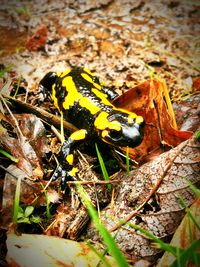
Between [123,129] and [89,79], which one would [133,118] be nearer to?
[123,129]

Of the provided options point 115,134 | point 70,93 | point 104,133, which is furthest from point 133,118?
point 70,93

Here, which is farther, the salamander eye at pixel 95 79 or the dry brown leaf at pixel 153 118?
the salamander eye at pixel 95 79

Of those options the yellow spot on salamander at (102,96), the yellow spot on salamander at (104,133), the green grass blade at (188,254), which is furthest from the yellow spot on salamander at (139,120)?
the green grass blade at (188,254)

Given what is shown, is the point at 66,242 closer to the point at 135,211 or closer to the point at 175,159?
the point at 135,211

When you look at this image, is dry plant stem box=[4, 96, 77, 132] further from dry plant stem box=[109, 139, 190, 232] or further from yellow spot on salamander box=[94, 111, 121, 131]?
dry plant stem box=[109, 139, 190, 232]

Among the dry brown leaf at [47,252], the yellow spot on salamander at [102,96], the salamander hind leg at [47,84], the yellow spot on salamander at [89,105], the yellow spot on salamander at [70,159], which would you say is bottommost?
the dry brown leaf at [47,252]

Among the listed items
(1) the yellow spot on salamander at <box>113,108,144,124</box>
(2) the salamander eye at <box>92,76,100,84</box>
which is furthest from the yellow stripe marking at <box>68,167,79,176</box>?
(2) the salamander eye at <box>92,76,100,84</box>

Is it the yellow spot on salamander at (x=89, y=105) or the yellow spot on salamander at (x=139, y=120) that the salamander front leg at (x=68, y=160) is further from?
the yellow spot on salamander at (x=139, y=120)

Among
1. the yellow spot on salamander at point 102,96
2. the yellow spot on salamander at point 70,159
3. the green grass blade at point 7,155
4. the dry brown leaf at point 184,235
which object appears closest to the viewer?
the dry brown leaf at point 184,235
